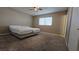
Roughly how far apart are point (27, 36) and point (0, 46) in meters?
0.35

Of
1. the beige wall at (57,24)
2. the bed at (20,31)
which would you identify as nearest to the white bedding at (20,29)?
the bed at (20,31)

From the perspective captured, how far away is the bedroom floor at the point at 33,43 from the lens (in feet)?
3.27

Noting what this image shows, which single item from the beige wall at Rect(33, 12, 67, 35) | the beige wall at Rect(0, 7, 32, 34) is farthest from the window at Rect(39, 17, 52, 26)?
the beige wall at Rect(0, 7, 32, 34)

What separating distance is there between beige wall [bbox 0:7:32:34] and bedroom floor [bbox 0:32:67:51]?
139 millimetres

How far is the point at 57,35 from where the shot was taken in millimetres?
1039

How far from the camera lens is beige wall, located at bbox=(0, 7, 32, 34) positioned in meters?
1.00

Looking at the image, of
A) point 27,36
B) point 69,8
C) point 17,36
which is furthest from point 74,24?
point 17,36

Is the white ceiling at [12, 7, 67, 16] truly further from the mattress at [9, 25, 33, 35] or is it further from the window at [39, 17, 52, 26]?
the mattress at [9, 25, 33, 35]

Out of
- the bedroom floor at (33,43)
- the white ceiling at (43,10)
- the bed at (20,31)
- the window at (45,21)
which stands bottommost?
the bedroom floor at (33,43)

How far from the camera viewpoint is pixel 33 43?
3.35ft

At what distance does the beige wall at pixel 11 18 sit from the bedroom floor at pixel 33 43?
0.14 metres

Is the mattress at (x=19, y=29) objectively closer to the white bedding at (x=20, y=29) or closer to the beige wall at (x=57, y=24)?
the white bedding at (x=20, y=29)

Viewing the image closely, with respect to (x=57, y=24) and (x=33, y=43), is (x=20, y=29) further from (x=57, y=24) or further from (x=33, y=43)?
(x=57, y=24)
